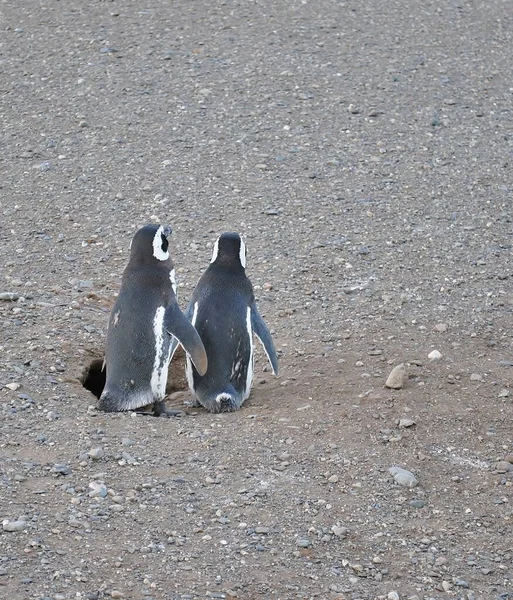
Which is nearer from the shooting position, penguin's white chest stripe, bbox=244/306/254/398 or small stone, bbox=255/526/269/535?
small stone, bbox=255/526/269/535

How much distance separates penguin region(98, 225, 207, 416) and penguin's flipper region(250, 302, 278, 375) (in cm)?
39

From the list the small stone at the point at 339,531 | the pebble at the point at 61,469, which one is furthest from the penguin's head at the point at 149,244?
the small stone at the point at 339,531

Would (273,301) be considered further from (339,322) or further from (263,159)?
(263,159)

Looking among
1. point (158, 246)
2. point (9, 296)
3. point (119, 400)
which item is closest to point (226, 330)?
point (158, 246)

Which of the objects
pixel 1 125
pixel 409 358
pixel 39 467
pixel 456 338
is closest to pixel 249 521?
pixel 39 467

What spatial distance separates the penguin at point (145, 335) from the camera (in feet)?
17.0

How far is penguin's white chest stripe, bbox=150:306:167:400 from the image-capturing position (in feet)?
17.3

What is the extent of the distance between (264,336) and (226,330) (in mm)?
203

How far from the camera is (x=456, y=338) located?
19.2 feet

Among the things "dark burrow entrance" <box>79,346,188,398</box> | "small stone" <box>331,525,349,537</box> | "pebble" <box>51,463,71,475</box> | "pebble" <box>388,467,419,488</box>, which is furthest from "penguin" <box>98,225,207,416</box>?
"small stone" <box>331,525,349,537</box>

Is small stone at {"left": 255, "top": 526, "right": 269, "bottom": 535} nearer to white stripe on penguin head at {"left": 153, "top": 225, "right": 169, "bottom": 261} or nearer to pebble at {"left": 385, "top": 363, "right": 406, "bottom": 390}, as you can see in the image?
pebble at {"left": 385, "top": 363, "right": 406, "bottom": 390}

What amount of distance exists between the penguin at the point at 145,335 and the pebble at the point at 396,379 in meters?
0.96

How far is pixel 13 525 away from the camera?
12.8 ft

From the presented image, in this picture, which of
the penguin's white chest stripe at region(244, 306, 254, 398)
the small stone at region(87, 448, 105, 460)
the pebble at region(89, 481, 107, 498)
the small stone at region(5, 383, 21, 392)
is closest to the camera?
the pebble at region(89, 481, 107, 498)
